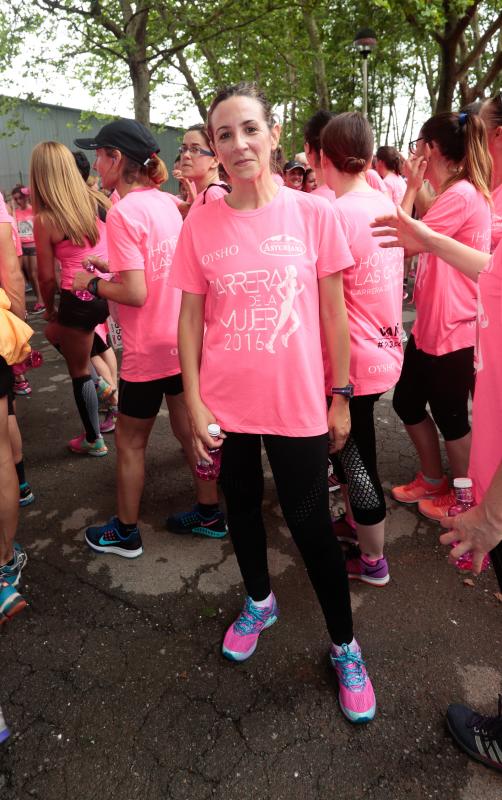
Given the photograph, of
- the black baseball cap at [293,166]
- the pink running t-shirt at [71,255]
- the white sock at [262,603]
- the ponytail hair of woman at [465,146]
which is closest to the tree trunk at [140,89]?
the black baseball cap at [293,166]

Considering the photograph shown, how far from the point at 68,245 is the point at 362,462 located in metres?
2.47

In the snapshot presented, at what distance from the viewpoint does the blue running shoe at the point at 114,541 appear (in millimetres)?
2777

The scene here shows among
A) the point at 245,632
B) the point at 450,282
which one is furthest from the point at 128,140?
the point at 245,632

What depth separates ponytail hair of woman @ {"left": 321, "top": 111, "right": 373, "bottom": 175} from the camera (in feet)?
6.75

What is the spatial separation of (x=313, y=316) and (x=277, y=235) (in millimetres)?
283

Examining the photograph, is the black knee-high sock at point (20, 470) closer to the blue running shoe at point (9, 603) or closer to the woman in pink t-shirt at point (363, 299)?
the blue running shoe at point (9, 603)

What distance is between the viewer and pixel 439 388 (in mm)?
2713

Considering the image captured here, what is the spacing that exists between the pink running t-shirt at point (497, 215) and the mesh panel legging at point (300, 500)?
5.35 ft

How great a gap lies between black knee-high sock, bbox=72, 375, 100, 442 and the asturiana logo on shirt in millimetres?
2449

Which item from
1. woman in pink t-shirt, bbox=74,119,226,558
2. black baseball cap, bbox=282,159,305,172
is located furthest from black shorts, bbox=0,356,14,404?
black baseball cap, bbox=282,159,305,172

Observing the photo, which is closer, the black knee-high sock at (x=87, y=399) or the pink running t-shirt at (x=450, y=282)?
the pink running t-shirt at (x=450, y=282)

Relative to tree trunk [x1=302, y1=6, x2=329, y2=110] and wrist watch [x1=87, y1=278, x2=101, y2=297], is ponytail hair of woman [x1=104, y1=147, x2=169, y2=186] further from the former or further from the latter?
tree trunk [x1=302, y1=6, x2=329, y2=110]

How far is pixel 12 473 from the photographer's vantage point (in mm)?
2383

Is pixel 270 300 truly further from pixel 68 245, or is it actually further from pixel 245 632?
pixel 68 245
